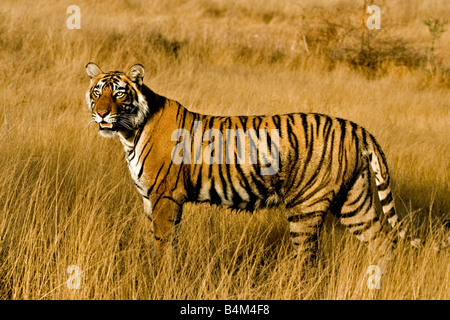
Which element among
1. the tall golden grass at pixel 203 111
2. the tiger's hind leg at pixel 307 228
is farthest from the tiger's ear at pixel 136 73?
the tiger's hind leg at pixel 307 228

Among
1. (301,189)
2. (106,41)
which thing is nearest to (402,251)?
(301,189)

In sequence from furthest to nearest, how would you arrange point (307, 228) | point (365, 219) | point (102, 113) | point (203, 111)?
1. point (203, 111)
2. point (365, 219)
3. point (307, 228)
4. point (102, 113)

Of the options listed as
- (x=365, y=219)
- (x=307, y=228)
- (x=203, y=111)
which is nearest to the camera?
(x=307, y=228)

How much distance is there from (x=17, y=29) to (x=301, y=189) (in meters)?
8.19

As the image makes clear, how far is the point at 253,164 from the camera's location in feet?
11.2

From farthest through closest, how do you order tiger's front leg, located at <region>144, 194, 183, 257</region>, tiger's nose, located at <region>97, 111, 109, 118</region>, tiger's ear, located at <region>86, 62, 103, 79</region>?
tiger's ear, located at <region>86, 62, 103, 79</region> < tiger's front leg, located at <region>144, 194, 183, 257</region> < tiger's nose, located at <region>97, 111, 109, 118</region>

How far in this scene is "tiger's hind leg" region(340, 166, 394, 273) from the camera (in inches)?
136

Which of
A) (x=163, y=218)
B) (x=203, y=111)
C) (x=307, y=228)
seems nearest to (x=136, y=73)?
(x=163, y=218)

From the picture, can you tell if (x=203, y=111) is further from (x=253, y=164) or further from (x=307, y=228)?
(x=307, y=228)

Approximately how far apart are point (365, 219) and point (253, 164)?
2.43 ft

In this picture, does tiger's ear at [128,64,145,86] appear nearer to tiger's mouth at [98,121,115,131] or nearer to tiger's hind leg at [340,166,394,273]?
tiger's mouth at [98,121,115,131]

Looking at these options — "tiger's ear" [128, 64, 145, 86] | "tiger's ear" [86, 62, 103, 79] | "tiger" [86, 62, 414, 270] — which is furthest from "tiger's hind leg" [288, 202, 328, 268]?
"tiger's ear" [86, 62, 103, 79]

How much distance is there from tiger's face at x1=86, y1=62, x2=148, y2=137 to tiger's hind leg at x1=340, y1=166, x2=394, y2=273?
128 centimetres

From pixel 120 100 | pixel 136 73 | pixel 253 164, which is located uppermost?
pixel 136 73
